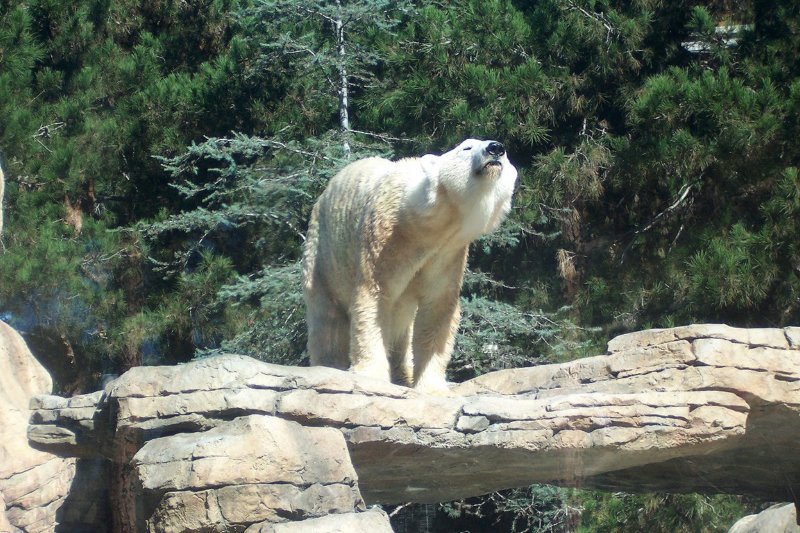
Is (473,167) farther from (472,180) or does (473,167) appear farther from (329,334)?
(329,334)

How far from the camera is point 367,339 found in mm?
6277

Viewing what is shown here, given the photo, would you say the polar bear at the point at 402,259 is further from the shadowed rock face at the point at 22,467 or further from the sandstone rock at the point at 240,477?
the shadowed rock face at the point at 22,467

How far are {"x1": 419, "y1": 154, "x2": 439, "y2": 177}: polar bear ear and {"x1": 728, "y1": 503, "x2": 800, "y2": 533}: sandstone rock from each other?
371 cm

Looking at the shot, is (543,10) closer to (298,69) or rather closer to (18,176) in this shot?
(298,69)

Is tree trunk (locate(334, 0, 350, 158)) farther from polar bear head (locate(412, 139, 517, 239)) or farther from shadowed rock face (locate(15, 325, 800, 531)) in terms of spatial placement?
shadowed rock face (locate(15, 325, 800, 531))

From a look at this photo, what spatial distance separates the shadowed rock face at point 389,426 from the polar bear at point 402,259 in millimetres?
548

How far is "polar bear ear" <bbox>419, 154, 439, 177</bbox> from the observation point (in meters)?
6.31

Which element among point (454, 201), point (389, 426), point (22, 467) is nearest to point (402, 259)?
Result: point (454, 201)

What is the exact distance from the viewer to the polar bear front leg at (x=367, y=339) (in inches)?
246

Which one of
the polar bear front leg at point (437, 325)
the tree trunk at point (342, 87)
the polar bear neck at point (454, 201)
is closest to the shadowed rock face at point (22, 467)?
the polar bear front leg at point (437, 325)

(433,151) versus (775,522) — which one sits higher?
(433,151)

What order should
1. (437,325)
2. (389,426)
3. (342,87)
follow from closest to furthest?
(389,426) < (437,325) < (342,87)

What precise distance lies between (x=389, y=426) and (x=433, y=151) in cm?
493

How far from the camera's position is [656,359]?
5984mm
